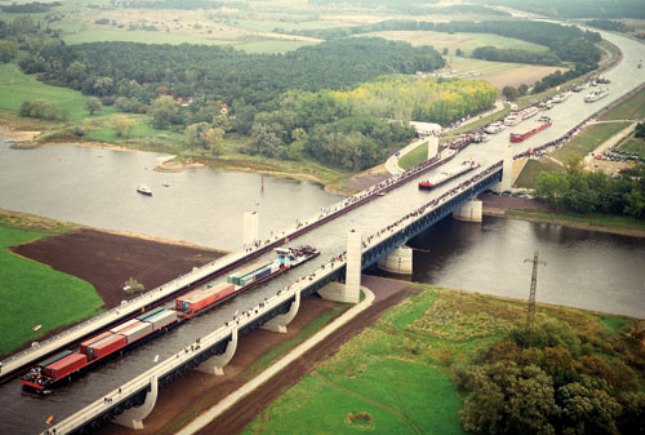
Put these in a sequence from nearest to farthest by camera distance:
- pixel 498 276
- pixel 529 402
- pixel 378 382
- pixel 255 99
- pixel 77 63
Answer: pixel 529 402
pixel 378 382
pixel 498 276
pixel 255 99
pixel 77 63

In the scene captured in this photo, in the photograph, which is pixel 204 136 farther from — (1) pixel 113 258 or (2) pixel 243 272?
(2) pixel 243 272

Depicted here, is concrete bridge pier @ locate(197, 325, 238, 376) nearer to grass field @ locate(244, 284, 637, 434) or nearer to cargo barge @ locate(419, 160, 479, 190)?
grass field @ locate(244, 284, 637, 434)

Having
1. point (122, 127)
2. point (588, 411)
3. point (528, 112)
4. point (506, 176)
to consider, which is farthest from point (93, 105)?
point (588, 411)

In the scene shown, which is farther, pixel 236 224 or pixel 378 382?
pixel 236 224

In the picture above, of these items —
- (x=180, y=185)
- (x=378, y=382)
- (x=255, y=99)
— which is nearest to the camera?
(x=378, y=382)

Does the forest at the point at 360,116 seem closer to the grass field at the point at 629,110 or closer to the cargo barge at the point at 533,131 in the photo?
the cargo barge at the point at 533,131

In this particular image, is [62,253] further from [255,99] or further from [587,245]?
[255,99]

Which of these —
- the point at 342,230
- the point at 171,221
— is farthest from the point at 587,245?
the point at 171,221
